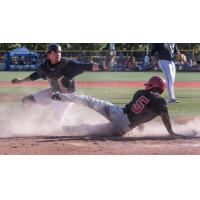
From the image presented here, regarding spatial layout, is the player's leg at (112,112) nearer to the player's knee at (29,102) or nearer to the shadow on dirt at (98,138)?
the shadow on dirt at (98,138)

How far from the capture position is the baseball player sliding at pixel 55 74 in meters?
6.76

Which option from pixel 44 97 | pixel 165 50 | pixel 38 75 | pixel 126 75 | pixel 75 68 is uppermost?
pixel 165 50

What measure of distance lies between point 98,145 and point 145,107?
896mm

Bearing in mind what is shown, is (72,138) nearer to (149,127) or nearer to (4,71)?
(149,127)

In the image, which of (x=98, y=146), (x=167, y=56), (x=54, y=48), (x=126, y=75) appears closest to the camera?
(x=98, y=146)

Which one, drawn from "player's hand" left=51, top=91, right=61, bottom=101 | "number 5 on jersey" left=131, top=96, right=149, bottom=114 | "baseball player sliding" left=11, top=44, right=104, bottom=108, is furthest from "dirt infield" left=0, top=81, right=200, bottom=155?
"baseball player sliding" left=11, top=44, right=104, bottom=108

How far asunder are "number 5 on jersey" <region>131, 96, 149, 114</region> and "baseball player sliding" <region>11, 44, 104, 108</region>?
2.80 feet

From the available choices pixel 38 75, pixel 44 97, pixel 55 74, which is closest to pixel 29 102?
pixel 44 97

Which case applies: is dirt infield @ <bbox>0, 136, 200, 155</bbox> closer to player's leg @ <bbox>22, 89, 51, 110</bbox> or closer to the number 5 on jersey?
the number 5 on jersey

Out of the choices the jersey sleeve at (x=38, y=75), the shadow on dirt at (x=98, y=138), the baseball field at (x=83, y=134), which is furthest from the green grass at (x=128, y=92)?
the shadow on dirt at (x=98, y=138)

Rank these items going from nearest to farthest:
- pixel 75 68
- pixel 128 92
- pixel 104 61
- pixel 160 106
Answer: pixel 160 106 < pixel 75 68 < pixel 104 61 < pixel 128 92

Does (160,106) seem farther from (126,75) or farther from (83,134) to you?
(126,75)

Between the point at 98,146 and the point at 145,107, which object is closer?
the point at 98,146

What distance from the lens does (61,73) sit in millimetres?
6871
